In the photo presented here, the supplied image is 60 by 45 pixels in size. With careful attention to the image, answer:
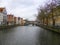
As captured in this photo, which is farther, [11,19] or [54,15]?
[11,19]

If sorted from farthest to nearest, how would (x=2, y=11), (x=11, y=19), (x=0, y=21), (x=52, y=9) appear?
(x=11, y=19) < (x=2, y=11) < (x=0, y=21) < (x=52, y=9)

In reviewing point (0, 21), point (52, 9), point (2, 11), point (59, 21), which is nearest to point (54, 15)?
point (52, 9)

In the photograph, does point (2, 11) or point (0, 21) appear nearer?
point (0, 21)

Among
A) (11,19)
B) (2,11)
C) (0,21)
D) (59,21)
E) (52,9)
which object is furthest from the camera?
(11,19)

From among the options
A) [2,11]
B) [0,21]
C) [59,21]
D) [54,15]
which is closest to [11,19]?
[2,11]

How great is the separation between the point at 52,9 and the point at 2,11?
76899 mm

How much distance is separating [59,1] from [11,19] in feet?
399

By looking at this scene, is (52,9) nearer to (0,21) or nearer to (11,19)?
(0,21)

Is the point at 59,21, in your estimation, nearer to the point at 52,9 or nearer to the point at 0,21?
the point at 52,9

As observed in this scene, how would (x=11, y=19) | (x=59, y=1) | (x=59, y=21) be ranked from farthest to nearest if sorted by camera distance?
(x=11, y=19)
(x=59, y=21)
(x=59, y=1)

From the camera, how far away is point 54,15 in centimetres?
5925

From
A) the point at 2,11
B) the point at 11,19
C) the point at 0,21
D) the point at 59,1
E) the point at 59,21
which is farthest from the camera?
the point at 11,19

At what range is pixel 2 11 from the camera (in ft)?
422

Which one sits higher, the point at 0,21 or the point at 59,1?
the point at 59,1
